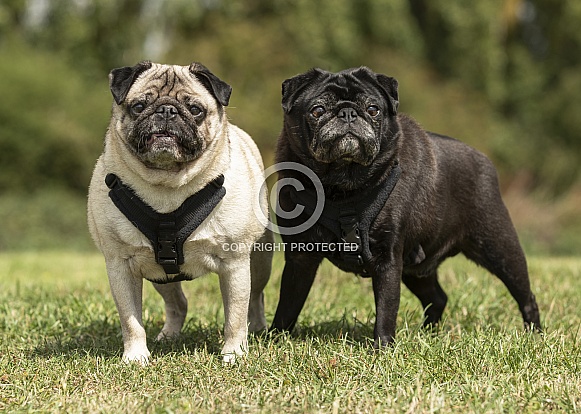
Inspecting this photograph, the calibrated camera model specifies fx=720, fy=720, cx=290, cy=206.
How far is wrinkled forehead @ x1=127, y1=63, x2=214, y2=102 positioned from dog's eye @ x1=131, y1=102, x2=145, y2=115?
41mm

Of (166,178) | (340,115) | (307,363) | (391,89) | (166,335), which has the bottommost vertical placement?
(166,335)

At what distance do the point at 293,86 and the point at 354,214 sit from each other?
78 centimetres

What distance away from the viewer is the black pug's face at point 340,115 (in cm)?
372

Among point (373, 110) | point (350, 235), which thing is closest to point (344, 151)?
point (373, 110)

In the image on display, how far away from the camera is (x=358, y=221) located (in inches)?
151

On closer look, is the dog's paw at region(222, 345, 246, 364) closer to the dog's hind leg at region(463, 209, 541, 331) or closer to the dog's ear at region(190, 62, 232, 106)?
the dog's ear at region(190, 62, 232, 106)

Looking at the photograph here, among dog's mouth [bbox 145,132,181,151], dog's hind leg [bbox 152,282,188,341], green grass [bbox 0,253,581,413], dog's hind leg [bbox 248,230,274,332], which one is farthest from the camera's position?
dog's hind leg [bbox 152,282,188,341]

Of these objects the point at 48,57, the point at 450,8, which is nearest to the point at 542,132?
the point at 450,8

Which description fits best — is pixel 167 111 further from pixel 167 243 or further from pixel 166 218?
pixel 167 243

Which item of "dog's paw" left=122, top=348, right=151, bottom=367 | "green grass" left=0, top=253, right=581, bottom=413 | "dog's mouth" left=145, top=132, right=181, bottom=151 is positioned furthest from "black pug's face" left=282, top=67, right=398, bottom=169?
"dog's paw" left=122, top=348, right=151, bottom=367

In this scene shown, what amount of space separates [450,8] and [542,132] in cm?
481

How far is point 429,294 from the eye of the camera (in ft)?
15.9

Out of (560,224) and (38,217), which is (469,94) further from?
(38,217)

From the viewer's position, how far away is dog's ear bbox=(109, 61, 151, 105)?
3645 millimetres
